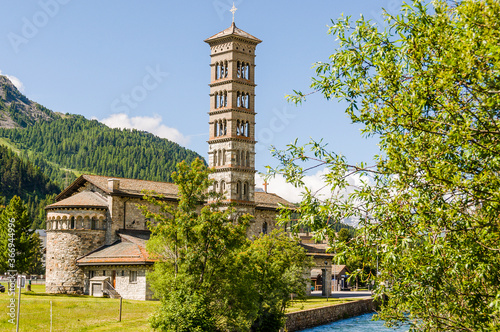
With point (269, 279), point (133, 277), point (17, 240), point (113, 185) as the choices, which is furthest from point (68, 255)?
point (269, 279)

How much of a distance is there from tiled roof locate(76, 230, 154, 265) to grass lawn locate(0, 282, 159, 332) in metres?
5.94

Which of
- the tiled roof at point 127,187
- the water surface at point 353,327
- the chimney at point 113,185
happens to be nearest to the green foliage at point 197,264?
the water surface at point 353,327

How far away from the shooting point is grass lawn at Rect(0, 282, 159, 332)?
35.2 metres

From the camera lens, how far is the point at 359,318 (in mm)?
61219

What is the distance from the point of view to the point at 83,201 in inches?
2429

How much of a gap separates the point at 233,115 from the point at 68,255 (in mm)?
24157

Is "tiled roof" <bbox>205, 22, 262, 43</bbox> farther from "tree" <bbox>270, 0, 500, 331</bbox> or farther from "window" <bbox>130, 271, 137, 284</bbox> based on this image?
"tree" <bbox>270, 0, 500, 331</bbox>

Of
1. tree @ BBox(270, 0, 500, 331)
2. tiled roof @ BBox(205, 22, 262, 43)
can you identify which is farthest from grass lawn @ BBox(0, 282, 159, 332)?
tiled roof @ BBox(205, 22, 262, 43)

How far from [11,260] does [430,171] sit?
4906 centimetres

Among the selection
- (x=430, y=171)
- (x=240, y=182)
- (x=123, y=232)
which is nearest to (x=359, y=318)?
(x=240, y=182)

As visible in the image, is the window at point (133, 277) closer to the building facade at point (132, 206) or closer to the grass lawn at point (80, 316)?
the building facade at point (132, 206)

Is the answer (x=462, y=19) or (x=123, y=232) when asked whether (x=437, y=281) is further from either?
(x=123, y=232)

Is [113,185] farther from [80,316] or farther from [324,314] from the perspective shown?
[324,314]

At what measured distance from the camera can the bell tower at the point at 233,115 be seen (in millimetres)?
67750
